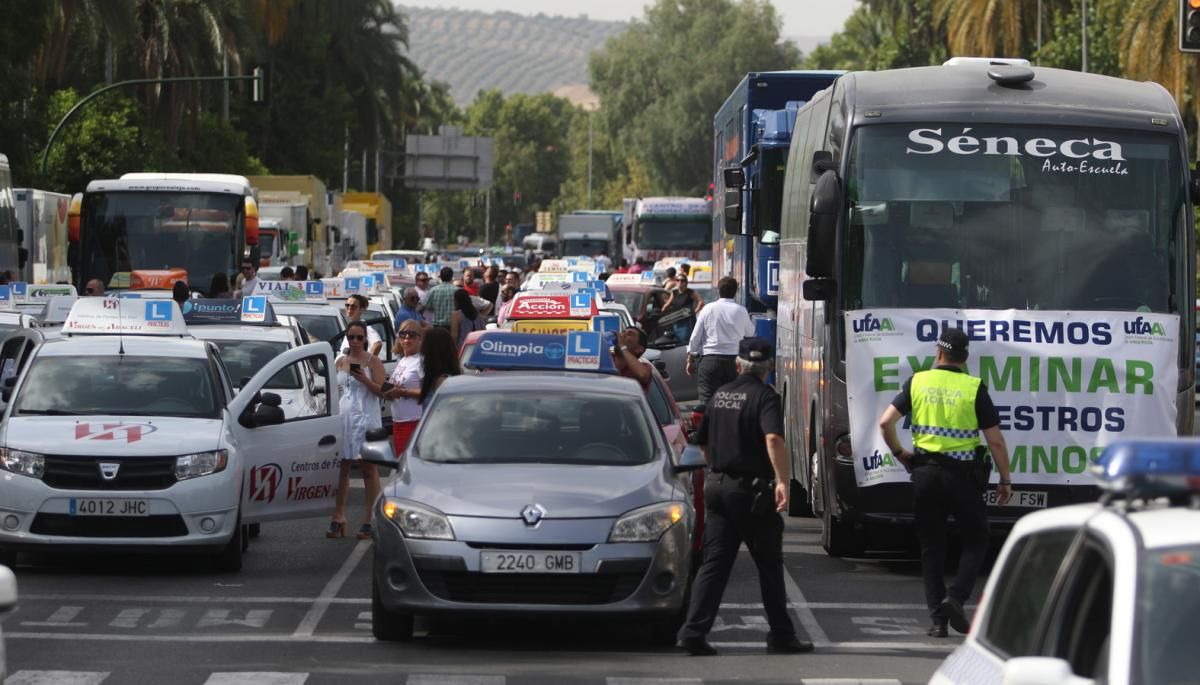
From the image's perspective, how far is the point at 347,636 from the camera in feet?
39.0

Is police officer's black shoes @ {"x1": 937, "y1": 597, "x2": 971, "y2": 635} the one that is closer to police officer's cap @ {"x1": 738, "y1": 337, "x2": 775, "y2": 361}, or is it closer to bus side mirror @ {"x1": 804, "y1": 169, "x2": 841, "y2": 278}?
police officer's cap @ {"x1": 738, "y1": 337, "x2": 775, "y2": 361}

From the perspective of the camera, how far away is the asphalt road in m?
10.6

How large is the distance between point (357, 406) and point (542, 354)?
124 inches

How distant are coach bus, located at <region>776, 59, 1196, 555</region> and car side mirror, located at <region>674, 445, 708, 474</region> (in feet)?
8.80

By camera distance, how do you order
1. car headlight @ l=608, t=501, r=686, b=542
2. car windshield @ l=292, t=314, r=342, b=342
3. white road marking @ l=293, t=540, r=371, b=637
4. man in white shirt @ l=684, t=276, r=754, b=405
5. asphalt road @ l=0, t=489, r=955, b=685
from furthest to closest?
car windshield @ l=292, t=314, r=342, b=342
man in white shirt @ l=684, t=276, r=754, b=405
white road marking @ l=293, t=540, r=371, b=637
car headlight @ l=608, t=501, r=686, b=542
asphalt road @ l=0, t=489, r=955, b=685

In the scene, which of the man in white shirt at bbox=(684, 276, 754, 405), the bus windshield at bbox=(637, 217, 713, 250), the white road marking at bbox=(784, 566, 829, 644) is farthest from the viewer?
the bus windshield at bbox=(637, 217, 713, 250)

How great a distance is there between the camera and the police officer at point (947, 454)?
1188 cm

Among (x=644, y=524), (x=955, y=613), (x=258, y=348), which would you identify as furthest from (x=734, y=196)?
(x=644, y=524)

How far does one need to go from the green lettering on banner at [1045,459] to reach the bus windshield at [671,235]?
134 ft

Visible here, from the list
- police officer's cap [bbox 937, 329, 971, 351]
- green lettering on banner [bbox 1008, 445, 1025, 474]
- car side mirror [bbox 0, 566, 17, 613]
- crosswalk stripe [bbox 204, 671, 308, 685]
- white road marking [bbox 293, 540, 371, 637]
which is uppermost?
police officer's cap [bbox 937, 329, 971, 351]

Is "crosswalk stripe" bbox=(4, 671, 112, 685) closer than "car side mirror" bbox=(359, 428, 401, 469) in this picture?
Yes

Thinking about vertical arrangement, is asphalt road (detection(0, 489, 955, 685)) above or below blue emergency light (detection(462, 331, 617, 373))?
below

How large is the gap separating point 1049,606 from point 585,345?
29.9ft

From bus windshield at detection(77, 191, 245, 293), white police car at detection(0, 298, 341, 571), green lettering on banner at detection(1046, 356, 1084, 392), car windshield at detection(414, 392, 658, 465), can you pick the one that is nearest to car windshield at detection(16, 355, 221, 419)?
white police car at detection(0, 298, 341, 571)
